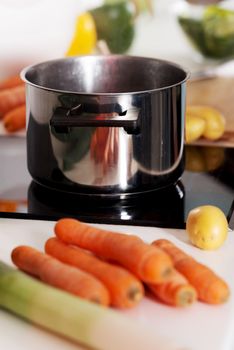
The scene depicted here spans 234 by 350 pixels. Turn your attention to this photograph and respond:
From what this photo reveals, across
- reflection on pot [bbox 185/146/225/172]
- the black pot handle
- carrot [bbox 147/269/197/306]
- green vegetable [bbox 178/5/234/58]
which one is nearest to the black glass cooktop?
reflection on pot [bbox 185/146/225/172]

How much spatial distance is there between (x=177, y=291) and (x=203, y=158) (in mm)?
581

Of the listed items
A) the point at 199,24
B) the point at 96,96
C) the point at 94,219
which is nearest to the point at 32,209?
the point at 94,219

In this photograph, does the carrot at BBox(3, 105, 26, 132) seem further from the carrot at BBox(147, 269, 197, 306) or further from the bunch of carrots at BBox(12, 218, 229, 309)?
the carrot at BBox(147, 269, 197, 306)

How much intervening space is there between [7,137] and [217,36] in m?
0.70

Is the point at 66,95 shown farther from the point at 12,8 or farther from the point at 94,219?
the point at 12,8

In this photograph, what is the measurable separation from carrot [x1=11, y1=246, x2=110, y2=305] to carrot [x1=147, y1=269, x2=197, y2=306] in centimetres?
7

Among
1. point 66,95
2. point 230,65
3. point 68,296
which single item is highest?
point 66,95

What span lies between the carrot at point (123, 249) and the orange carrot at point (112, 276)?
13 millimetres

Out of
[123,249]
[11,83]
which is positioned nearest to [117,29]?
[11,83]

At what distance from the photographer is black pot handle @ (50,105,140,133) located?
3.67ft

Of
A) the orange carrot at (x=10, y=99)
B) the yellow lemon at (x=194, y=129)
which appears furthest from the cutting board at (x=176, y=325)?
the orange carrot at (x=10, y=99)

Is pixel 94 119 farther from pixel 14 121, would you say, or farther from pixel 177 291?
pixel 14 121

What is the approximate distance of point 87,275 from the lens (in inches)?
35.4

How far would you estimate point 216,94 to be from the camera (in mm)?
1889
